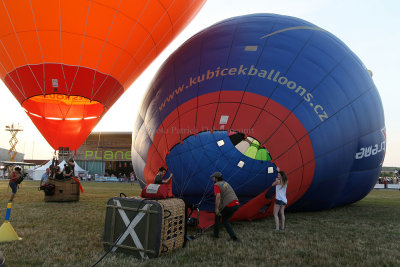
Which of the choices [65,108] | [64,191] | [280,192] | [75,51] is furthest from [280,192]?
[65,108]

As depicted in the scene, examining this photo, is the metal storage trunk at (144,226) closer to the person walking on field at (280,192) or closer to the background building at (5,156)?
the person walking on field at (280,192)

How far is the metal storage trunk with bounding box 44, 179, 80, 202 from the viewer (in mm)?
10133

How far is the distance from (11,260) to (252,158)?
681cm

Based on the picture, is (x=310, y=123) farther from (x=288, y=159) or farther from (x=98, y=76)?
(x=98, y=76)

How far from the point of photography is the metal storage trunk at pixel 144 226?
12.7ft

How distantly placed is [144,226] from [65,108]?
8.37m

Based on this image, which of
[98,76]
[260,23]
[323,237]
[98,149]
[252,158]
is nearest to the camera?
[323,237]

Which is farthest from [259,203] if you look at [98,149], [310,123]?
[98,149]

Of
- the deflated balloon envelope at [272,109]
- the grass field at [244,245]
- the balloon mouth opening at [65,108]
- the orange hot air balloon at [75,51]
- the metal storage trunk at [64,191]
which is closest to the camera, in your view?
the grass field at [244,245]

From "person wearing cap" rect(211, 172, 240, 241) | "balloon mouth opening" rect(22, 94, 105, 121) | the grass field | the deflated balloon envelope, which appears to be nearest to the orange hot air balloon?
"balloon mouth opening" rect(22, 94, 105, 121)

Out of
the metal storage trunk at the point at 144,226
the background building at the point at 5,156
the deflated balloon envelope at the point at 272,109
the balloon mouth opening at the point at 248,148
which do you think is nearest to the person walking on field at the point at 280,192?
the deflated balloon envelope at the point at 272,109

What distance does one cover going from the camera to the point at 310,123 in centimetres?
594

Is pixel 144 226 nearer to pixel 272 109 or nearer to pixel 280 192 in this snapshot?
pixel 280 192

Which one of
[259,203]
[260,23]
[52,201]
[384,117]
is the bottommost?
[52,201]
